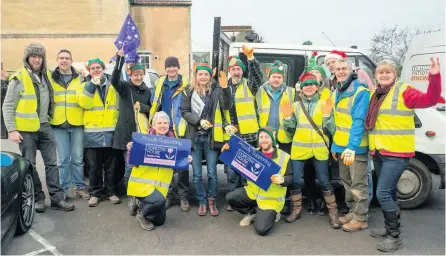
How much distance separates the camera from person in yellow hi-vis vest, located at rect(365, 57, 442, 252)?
3564 mm

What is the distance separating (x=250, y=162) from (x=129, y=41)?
2.17 metres

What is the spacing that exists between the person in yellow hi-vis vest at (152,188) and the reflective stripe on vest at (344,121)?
67.2 inches

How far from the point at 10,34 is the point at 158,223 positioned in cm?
2239

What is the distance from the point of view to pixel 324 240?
3.98 metres

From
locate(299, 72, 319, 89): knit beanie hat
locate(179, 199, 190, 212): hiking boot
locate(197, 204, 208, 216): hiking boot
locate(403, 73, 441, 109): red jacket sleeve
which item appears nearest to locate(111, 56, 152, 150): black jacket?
locate(179, 199, 190, 212): hiking boot

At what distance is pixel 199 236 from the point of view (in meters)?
4.07

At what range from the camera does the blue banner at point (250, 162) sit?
414 cm

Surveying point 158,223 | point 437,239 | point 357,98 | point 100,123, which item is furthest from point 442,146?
point 100,123

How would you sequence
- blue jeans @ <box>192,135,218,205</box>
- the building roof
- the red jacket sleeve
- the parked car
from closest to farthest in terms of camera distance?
the red jacket sleeve < the parked car < blue jeans @ <box>192,135,218,205</box> < the building roof

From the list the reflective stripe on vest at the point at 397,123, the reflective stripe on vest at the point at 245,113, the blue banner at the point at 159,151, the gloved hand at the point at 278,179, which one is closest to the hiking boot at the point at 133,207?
the blue banner at the point at 159,151

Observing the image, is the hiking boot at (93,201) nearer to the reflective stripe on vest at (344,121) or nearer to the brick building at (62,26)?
the reflective stripe on vest at (344,121)

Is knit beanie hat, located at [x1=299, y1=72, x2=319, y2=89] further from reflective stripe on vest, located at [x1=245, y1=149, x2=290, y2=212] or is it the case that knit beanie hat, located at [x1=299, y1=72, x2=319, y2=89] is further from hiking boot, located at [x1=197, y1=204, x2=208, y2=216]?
hiking boot, located at [x1=197, y1=204, x2=208, y2=216]

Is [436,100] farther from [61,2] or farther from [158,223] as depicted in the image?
[61,2]

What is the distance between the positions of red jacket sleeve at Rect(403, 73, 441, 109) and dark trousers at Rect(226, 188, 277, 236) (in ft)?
6.07
